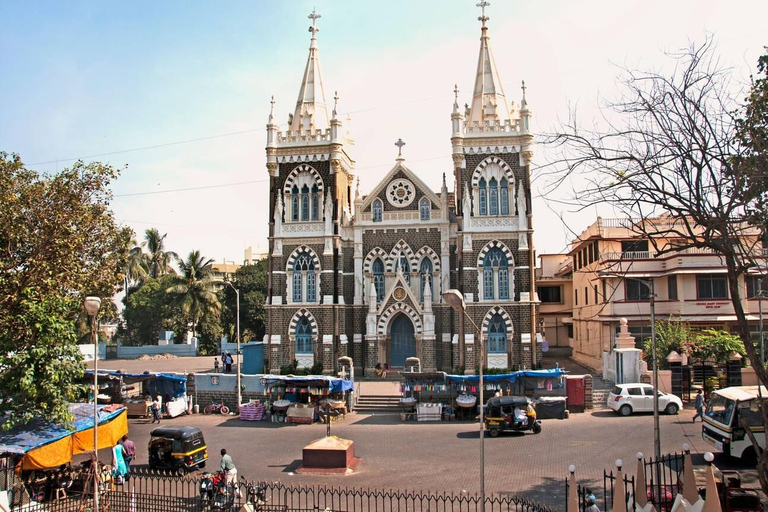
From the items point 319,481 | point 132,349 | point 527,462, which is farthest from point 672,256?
point 132,349

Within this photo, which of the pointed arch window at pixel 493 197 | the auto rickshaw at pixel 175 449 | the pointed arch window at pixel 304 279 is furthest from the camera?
the pointed arch window at pixel 304 279

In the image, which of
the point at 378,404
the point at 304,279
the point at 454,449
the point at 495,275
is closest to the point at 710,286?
the point at 495,275

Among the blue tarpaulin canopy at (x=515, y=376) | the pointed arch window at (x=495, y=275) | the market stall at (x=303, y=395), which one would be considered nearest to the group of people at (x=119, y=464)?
the market stall at (x=303, y=395)

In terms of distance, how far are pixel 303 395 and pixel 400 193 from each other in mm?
14906

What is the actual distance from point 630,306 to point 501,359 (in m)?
7.46

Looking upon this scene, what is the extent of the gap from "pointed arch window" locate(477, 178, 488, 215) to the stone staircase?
1219 cm

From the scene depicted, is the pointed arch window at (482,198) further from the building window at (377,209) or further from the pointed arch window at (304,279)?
the pointed arch window at (304,279)

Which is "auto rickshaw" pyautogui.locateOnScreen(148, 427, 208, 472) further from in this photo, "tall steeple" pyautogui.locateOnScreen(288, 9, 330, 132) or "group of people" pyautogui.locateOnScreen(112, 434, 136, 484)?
"tall steeple" pyautogui.locateOnScreen(288, 9, 330, 132)

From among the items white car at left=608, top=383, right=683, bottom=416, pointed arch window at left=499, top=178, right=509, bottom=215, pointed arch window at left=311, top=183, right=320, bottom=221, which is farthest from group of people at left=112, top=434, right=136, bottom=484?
pointed arch window at left=499, top=178, right=509, bottom=215

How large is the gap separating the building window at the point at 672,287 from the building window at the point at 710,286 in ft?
3.62

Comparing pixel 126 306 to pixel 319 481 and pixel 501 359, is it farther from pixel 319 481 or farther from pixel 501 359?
pixel 319 481

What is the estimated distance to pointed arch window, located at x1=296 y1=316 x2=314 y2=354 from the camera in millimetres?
38594

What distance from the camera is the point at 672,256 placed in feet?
112

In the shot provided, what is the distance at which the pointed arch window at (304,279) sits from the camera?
3888 cm
